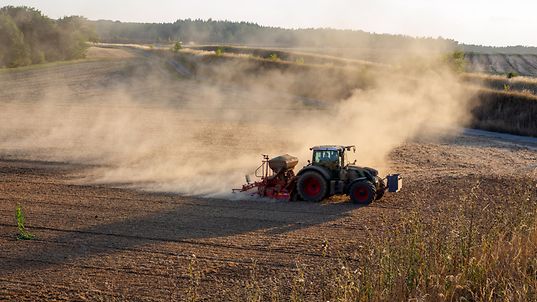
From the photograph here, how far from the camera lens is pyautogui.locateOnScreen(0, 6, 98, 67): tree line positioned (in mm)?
64375

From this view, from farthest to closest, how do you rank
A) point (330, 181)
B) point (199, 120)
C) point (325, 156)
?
1. point (199, 120)
2. point (325, 156)
3. point (330, 181)

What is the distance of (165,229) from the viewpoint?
16.3 m

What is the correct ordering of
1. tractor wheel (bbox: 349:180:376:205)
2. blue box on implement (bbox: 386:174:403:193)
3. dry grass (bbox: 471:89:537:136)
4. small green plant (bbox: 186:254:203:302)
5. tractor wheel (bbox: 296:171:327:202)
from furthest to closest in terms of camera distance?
1. dry grass (bbox: 471:89:537:136)
2. blue box on implement (bbox: 386:174:403:193)
3. tractor wheel (bbox: 296:171:327:202)
4. tractor wheel (bbox: 349:180:376:205)
5. small green plant (bbox: 186:254:203:302)

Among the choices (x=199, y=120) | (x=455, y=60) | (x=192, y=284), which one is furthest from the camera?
(x=455, y=60)

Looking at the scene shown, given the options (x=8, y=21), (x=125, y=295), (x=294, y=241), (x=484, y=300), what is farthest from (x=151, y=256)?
(x=8, y=21)

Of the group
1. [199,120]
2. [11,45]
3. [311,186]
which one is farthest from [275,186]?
[11,45]

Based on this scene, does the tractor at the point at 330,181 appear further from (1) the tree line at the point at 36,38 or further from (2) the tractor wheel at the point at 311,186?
(1) the tree line at the point at 36,38

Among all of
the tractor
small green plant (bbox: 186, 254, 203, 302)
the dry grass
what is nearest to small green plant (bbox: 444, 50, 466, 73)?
the dry grass

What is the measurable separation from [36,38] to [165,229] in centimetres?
6094

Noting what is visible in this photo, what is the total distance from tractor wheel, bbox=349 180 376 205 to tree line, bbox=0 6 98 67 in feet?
177

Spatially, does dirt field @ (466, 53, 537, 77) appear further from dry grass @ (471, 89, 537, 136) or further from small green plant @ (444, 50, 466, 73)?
dry grass @ (471, 89, 537, 136)

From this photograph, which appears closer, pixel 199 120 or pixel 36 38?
pixel 199 120

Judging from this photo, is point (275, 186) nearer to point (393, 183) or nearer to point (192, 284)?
point (393, 183)

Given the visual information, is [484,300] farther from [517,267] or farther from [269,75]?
[269,75]
